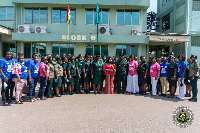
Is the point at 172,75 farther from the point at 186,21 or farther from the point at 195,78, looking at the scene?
the point at 186,21

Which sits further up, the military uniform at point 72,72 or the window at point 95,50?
the window at point 95,50

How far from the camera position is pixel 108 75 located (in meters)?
7.83

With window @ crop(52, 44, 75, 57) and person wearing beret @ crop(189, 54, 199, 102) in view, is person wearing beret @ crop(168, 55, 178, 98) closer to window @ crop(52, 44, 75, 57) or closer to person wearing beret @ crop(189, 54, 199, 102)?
person wearing beret @ crop(189, 54, 199, 102)

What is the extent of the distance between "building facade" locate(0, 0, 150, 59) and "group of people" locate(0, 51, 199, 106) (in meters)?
6.94

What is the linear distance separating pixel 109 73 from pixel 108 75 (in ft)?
0.39

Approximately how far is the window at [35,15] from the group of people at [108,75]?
8.99m

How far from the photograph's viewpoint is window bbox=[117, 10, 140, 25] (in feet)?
49.8

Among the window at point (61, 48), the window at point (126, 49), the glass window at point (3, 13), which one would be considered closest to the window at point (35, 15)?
the glass window at point (3, 13)

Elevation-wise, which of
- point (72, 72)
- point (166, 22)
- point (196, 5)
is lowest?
point (72, 72)

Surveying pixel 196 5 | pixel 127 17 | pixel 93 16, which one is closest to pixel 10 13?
pixel 93 16

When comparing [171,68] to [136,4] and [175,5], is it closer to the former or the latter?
[136,4]

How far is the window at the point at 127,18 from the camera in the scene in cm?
1519

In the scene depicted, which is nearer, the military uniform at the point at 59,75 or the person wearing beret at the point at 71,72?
the military uniform at the point at 59,75

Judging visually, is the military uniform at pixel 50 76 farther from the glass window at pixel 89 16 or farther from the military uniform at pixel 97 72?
the glass window at pixel 89 16
